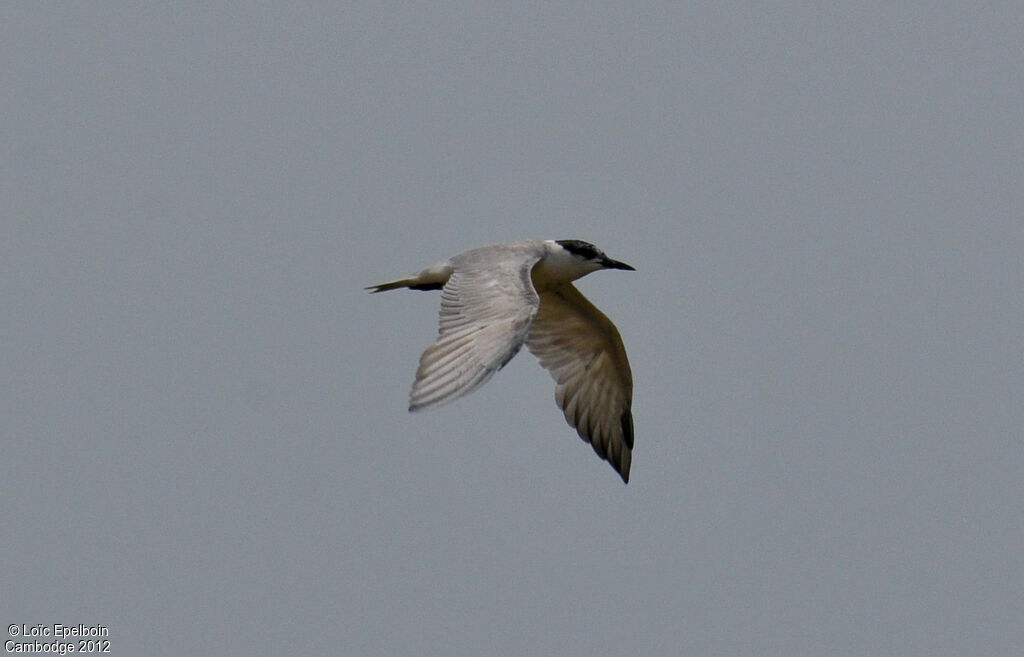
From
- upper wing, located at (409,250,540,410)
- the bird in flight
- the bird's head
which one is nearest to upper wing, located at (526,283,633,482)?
the bird in flight

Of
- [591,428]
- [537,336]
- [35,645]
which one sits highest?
[537,336]

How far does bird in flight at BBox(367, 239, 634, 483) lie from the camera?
36.4ft

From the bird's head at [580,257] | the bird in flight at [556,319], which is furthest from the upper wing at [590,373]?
the bird's head at [580,257]

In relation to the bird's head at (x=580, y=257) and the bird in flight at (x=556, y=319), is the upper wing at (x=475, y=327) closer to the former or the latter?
the bird in flight at (x=556, y=319)

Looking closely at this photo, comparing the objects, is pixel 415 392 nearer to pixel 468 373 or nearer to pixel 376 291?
pixel 468 373

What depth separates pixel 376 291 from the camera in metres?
13.4

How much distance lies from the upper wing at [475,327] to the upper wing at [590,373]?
2.04 m

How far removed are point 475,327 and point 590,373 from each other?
13.0 ft

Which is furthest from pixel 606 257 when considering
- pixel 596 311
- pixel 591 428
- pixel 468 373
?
pixel 468 373

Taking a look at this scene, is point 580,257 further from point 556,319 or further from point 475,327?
point 475,327

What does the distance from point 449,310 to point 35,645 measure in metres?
4.48

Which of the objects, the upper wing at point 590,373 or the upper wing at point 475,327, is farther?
the upper wing at point 590,373

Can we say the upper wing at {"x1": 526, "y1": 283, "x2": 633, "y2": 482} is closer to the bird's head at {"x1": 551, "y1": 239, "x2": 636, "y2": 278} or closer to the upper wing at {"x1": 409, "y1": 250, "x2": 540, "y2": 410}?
the bird's head at {"x1": 551, "y1": 239, "x2": 636, "y2": 278}

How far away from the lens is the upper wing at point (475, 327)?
393 inches
